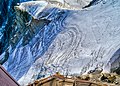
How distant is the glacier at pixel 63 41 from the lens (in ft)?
36.4

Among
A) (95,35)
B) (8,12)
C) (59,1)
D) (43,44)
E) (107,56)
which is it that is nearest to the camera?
(107,56)

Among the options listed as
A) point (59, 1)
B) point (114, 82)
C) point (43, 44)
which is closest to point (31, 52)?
point (43, 44)

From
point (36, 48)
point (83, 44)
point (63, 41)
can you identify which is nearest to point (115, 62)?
point (83, 44)

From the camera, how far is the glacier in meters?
11.1

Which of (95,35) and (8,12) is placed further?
(8,12)

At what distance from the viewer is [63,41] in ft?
44.3

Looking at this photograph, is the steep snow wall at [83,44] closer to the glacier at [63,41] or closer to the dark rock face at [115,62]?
the glacier at [63,41]

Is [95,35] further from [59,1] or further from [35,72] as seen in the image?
[59,1]

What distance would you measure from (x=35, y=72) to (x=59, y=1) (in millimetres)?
8233

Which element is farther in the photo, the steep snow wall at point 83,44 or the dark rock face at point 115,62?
the steep snow wall at point 83,44

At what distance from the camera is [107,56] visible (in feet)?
35.9

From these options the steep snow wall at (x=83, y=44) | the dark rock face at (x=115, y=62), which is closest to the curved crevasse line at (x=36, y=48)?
the steep snow wall at (x=83, y=44)

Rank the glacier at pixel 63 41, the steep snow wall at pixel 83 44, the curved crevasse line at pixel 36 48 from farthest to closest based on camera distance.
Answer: the curved crevasse line at pixel 36 48
the glacier at pixel 63 41
the steep snow wall at pixel 83 44

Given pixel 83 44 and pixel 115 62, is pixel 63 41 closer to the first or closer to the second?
pixel 83 44
